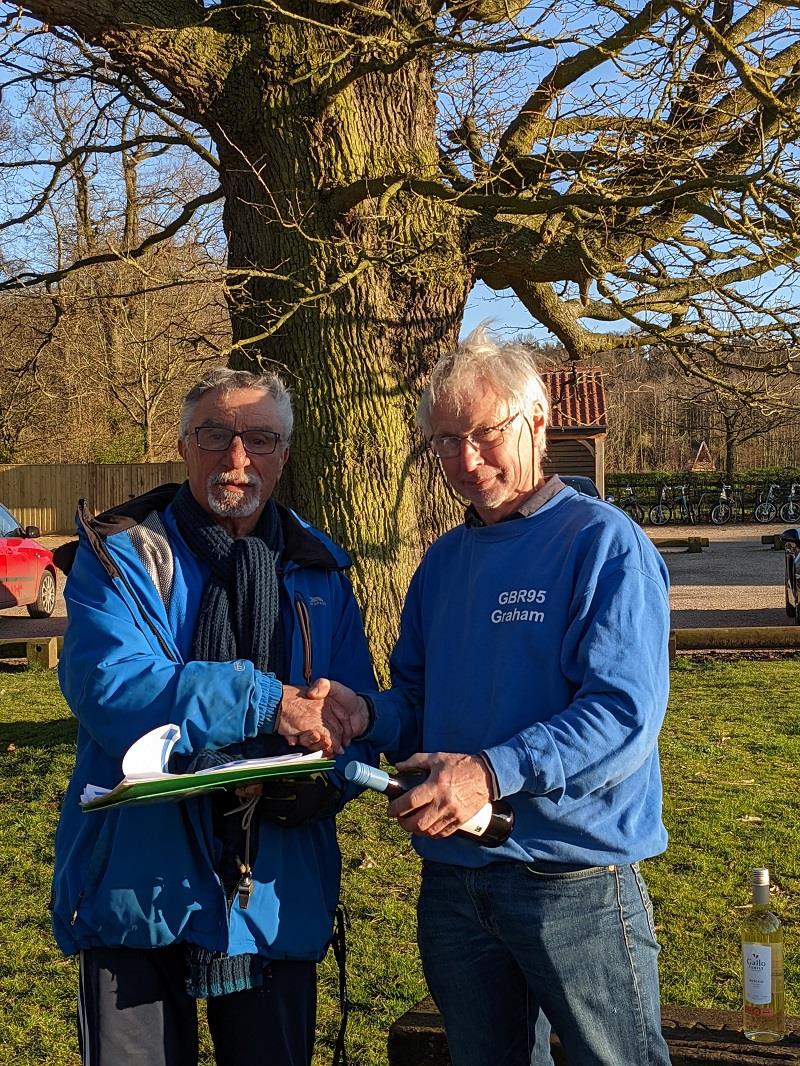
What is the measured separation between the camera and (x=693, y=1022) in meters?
3.27

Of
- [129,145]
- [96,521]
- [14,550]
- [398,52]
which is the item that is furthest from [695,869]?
[14,550]

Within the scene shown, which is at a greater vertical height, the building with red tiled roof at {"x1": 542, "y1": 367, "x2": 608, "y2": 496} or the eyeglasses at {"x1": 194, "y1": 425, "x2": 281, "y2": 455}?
the building with red tiled roof at {"x1": 542, "y1": 367, "x2": 608, "y2": 496}

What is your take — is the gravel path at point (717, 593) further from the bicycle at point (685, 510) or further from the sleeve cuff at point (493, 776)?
the sleeve cuff at point (493, 776)

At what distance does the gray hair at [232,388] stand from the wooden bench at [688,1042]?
1.68m

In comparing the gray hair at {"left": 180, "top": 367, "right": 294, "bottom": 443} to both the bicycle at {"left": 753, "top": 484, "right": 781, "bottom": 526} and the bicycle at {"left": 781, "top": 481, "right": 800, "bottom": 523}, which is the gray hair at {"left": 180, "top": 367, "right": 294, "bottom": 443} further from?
the bicycle at {"left": 753, "top": 484, "right": 781, "bottom": 526}

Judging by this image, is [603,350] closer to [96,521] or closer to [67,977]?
[67,977]

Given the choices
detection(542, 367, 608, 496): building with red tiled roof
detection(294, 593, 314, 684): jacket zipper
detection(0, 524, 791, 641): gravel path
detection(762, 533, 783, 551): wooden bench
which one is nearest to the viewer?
detection(294, 593, 314, 684): jacket zipper

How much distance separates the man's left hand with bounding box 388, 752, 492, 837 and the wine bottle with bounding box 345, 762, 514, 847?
0.10 ft

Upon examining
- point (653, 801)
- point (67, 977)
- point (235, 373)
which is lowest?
point (67, 977)

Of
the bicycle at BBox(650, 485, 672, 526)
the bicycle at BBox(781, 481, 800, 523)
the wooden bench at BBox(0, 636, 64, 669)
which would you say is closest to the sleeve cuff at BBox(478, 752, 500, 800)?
the wooden bench at BBox(0, 636, 64, 669)

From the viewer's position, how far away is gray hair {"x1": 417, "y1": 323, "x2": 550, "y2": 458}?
271 centimetres

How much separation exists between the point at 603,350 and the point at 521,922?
6.96 metres

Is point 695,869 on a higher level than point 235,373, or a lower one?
lower

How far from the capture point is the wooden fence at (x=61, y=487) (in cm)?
3591
